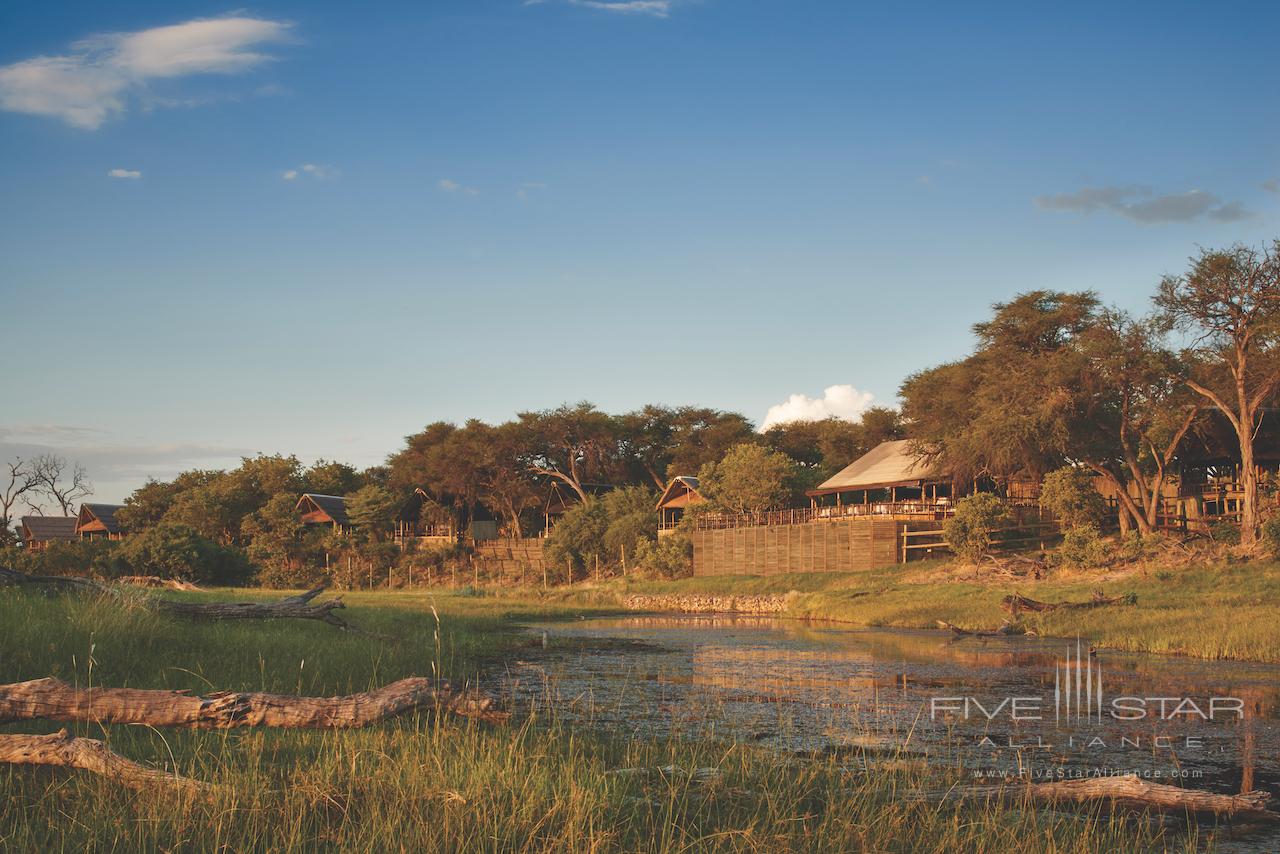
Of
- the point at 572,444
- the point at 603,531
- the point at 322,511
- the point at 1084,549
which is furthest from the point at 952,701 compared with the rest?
the point at 322,511

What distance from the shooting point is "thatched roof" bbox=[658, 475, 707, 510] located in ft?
182

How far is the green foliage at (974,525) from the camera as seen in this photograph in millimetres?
35844

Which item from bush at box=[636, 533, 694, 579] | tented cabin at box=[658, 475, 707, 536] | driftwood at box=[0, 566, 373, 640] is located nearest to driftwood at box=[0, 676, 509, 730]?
driftwood at box=[0, 566, 373, 640]

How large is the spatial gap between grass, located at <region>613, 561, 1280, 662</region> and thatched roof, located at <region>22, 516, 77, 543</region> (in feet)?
208

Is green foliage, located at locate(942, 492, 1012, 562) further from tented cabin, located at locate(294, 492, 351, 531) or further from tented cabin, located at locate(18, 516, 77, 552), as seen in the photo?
tented cabin, located at locate(18, 516, 77, 552)

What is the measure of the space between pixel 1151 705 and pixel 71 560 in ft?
155

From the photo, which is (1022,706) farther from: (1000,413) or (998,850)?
(1000,413)

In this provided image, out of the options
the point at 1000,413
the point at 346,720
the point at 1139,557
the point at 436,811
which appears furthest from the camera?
the point at 1000,413

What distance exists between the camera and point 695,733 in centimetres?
→ 1052

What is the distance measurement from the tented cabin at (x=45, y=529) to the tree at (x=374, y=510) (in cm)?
2907

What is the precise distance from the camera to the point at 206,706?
7.53 metres

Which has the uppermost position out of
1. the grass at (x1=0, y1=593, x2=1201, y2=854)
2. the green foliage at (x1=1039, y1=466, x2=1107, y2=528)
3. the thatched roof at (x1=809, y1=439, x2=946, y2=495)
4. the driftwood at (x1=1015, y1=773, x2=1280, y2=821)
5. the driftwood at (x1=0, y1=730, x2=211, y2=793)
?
the thatched roof at (x1=809, y1=439, x2=946, y2=495)

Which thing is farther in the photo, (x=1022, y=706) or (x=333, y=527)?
(x=333, y=527)

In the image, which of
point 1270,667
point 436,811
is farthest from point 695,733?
point 1270,667
